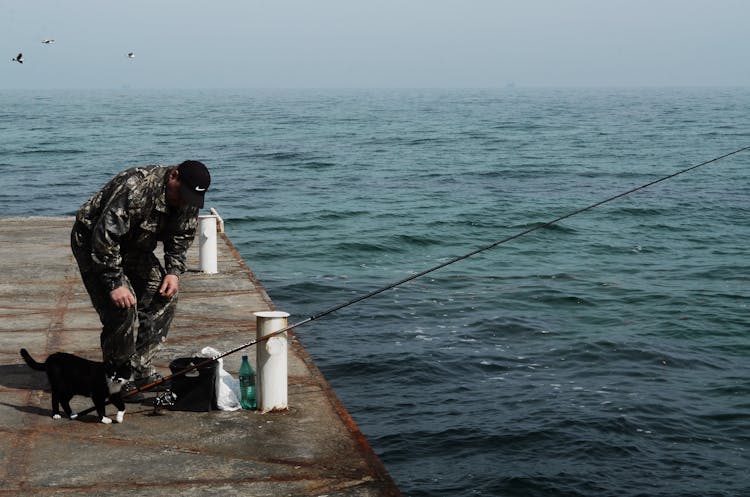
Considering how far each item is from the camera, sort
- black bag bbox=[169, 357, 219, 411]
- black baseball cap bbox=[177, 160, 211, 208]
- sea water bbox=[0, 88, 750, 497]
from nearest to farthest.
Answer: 1. black baseball cap bbox=[177, 160, 211, 208]
2. black bag bbox=[169, 357, 219, 411]
3. sea water bbox=[0, 88, 750, 497]

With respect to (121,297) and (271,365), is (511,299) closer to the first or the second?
(271,365)

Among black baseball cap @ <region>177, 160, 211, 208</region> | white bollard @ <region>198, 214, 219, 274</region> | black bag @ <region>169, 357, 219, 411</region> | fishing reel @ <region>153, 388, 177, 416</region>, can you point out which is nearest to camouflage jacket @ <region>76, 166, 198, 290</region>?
black baseball cap @ <region>177, 160, 211, 208</region>

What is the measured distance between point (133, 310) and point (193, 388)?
707mm

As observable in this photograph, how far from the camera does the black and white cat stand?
6.21m

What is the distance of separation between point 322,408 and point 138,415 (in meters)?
1.22

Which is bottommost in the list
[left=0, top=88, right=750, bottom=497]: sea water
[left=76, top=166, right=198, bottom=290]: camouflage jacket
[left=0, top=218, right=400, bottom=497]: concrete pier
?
[left=0, top=88, right=750, bottom=497]: sea water

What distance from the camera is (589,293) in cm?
1736

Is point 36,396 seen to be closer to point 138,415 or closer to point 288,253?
point 138,415

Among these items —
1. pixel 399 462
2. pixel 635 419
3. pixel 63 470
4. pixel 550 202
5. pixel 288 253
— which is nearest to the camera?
pixel 63 470

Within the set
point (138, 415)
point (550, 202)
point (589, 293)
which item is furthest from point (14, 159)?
point (138, 415)

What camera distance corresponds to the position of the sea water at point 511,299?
9789 millimetres

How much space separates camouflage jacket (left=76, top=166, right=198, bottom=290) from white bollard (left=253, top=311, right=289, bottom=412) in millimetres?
839

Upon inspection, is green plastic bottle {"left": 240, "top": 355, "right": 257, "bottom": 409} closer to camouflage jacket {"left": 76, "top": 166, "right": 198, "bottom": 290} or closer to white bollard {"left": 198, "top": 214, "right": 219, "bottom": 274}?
camouflage jacket {"left": 76, "top": 166, "right": 198, "bottom": 290}

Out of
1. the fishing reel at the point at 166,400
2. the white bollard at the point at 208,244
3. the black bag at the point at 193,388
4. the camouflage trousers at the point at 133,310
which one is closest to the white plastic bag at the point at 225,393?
the black bag at the point at 193,388
